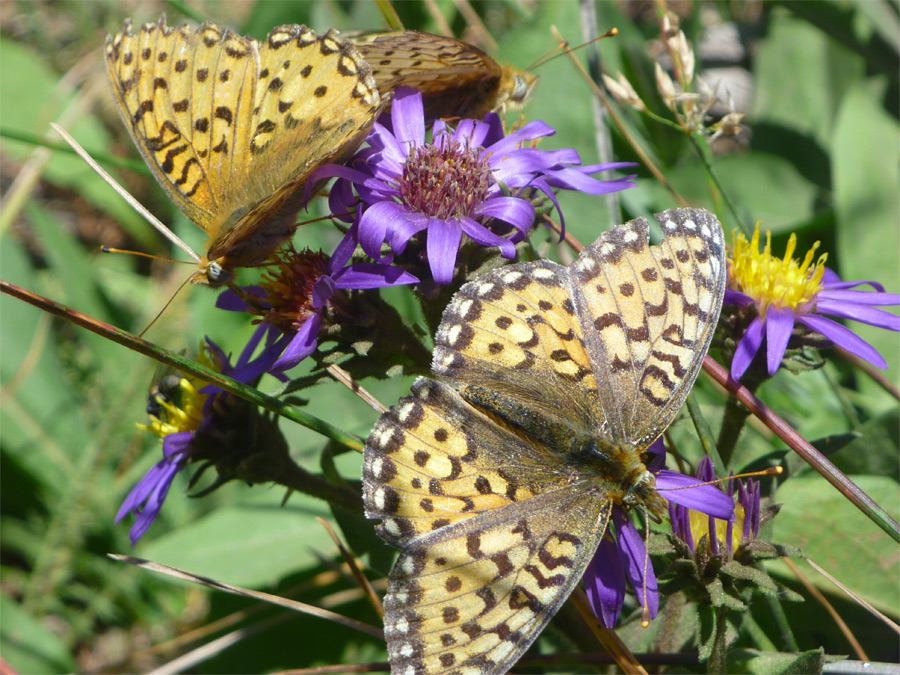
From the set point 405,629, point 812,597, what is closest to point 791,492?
point 812,597

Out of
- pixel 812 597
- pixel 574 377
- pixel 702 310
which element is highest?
pixel 702 310

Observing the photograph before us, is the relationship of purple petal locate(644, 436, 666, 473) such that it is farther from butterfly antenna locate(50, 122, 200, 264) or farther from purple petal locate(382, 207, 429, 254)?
butterfly antenna locate(50, 122, 200, 264)

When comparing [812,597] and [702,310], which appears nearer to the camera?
[702,310]

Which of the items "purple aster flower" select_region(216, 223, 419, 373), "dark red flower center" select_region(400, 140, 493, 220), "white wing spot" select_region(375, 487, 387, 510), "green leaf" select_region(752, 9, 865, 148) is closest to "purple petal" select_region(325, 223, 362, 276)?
"purple aster flower" select_region(216, 223, 419, 373)

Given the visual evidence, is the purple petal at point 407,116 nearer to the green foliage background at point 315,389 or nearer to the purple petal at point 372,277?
the purple petal at point 372,277

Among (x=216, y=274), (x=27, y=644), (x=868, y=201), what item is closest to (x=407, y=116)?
(x=216, y=274)

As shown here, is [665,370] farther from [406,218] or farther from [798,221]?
[798,221]

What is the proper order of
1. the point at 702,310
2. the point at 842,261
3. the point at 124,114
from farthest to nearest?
the point at 842,261 → the point at 124,114 → the point at 702,310
